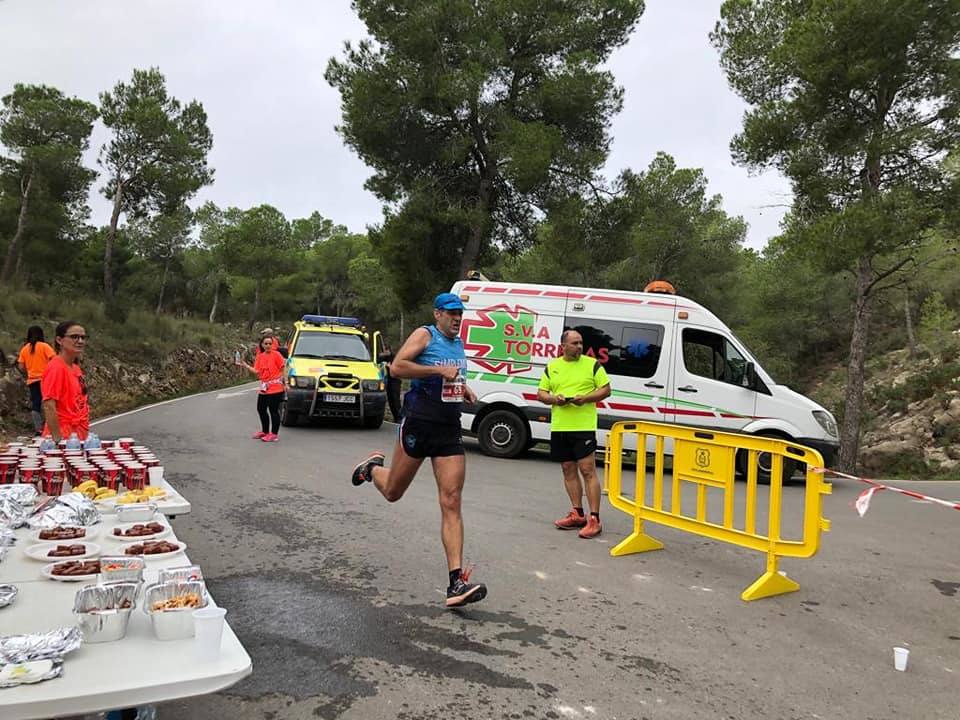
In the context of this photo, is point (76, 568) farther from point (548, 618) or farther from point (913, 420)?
point (913, 420)

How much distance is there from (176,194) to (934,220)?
84.5 feet

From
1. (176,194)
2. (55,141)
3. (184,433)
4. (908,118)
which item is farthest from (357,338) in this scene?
(55,141)

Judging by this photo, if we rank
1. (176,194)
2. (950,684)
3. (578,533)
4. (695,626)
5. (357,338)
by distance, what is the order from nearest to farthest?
(950,684), (695,626), (578,533), (357,338), (176,194)

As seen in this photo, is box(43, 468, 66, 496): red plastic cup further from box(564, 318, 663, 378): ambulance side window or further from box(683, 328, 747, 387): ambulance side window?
box(683, 328, 747, 387): ambulance side window

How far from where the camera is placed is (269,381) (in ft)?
38.4

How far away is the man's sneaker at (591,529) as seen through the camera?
6.52 meters

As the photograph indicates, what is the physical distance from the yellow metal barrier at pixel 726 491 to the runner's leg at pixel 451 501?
4.86ft

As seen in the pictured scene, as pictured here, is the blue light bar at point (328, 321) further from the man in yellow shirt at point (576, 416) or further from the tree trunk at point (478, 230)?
the man in yellow shirt at point (576, 416)

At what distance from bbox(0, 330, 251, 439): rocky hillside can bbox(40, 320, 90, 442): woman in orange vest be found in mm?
8384

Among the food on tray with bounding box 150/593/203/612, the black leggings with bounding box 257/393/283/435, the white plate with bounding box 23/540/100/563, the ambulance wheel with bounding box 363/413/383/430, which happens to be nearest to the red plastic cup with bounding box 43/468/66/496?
the white plate with bounding box 23/540/100/563

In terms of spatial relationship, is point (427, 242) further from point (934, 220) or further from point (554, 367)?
point (554, 367)

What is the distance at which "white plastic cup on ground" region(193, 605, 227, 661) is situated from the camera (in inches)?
90.0

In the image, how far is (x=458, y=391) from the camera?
4.67 metres

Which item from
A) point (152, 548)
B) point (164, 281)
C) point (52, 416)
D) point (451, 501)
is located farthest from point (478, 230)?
point (164, 281)
